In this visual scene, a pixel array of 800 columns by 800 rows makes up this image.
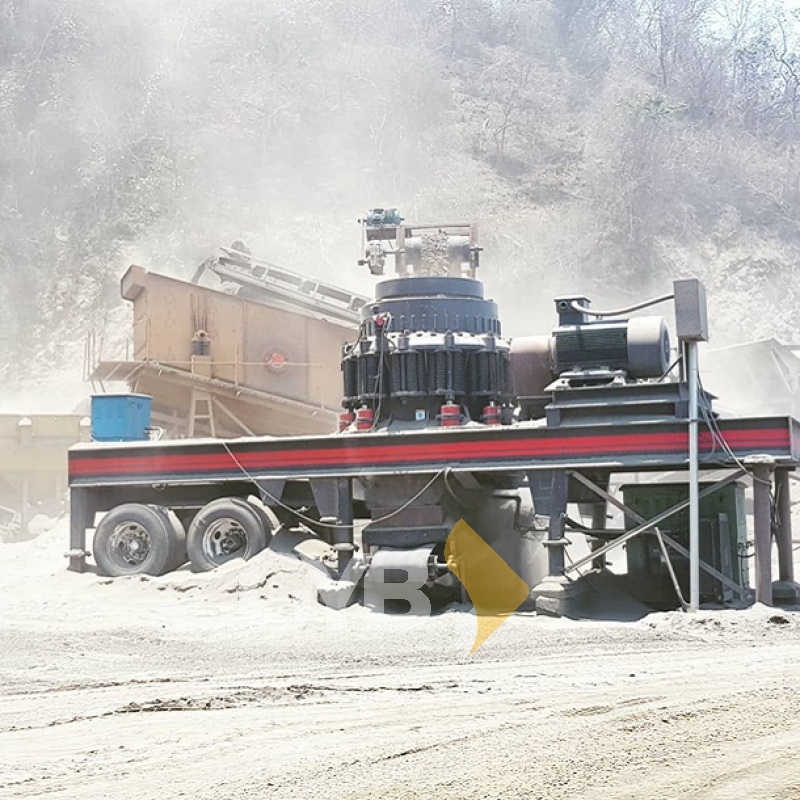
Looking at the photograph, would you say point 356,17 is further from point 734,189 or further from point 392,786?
point 392,786

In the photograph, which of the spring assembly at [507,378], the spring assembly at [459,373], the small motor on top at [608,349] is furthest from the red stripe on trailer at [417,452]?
the spring assembly at [507,378]

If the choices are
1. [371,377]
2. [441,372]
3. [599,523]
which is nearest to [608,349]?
[441,372]

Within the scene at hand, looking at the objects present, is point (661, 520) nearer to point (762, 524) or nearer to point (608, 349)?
point (762, 524)

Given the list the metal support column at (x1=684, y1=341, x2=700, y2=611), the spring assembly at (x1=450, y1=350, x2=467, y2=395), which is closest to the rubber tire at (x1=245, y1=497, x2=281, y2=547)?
the spring assembly at (x1=450, y1=350, x2=467, y2=395)

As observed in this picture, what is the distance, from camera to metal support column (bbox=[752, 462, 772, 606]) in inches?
527

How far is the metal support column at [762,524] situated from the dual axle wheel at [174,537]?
5.57 m

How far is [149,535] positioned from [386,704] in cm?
846

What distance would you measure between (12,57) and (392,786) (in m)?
57.5

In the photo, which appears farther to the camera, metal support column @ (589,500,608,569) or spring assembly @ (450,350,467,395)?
metal support column @ (589,500,608,569)

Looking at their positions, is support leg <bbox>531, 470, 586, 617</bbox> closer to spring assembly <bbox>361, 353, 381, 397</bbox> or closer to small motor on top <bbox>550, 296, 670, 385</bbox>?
small motor on top <bbox>550, 296, 670, 385</bbox>

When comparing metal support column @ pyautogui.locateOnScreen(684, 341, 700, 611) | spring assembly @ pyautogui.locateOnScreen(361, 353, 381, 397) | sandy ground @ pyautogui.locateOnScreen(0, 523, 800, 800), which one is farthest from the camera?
spring assembly @ pyautogui.locateOnScreen(361, 353, 381, 397)

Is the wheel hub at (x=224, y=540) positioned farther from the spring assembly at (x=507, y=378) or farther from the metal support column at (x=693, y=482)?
the metal support column at (x=693, y=482)

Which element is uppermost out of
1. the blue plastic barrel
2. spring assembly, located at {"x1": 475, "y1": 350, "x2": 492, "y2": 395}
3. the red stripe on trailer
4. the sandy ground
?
spring assembly, located at {"x1": 475, "y1": 350, "x2": 492, "y2": 395}

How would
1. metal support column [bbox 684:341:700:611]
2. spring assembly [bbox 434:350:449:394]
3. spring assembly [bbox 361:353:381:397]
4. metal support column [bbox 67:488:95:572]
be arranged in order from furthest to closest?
metal support column [bbox 67:488:95:572], spring assembly [bbox 361:353:381:397], spring assembly [bbox 434:350:449:394], metal support column [bbox 684:341:700:611]
